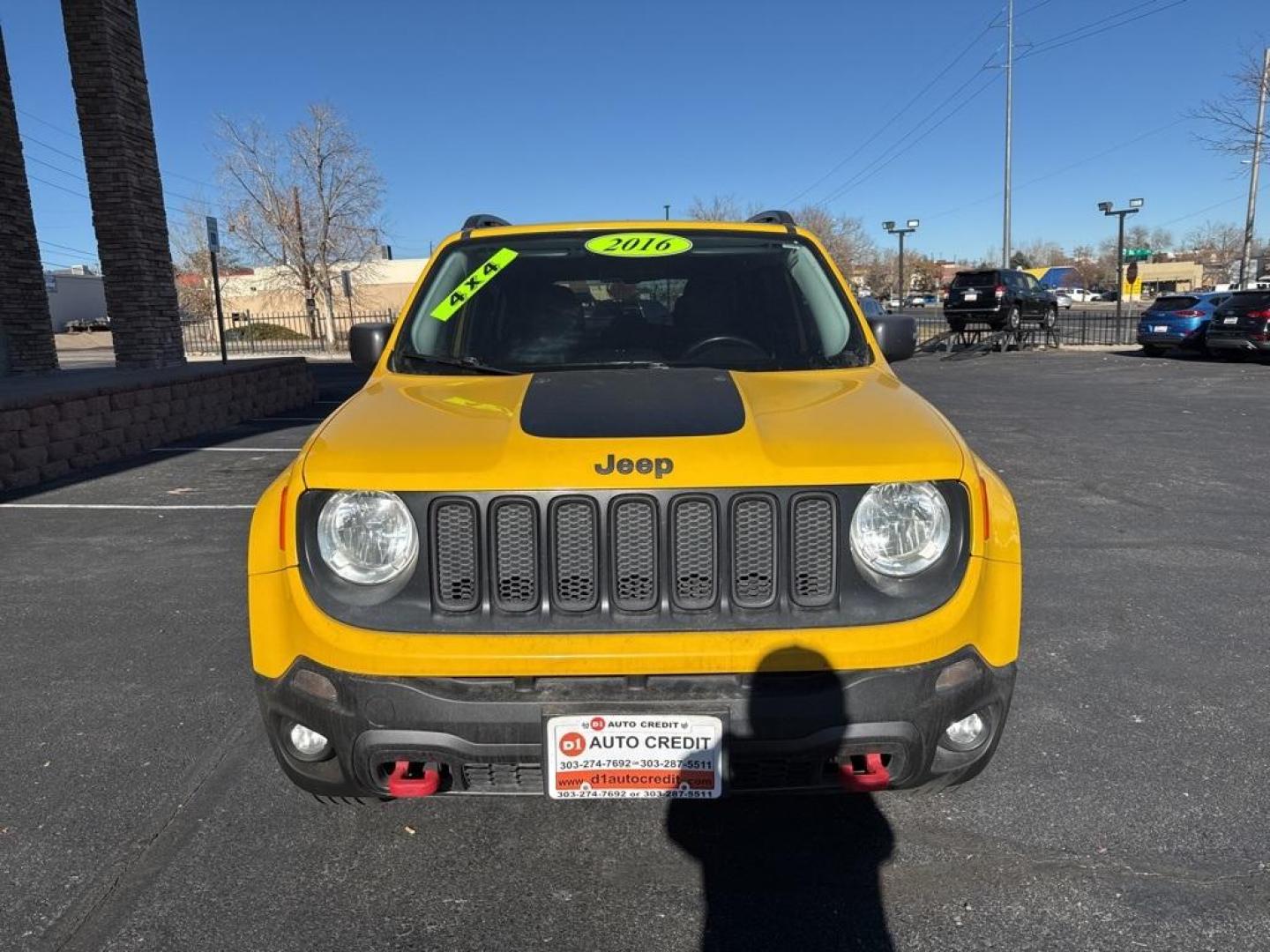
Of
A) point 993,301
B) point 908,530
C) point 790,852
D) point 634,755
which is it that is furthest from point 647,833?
point 993,301

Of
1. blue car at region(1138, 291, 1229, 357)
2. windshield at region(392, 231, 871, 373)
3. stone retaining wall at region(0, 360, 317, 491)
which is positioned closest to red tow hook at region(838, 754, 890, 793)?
windshield at region(392, 231, 871, 373)

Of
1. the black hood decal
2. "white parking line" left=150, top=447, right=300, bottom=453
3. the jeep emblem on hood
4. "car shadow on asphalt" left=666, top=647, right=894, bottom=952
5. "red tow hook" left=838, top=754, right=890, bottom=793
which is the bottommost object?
"car shadow on asphalt" left=666, top=647, right=894, bottom=952

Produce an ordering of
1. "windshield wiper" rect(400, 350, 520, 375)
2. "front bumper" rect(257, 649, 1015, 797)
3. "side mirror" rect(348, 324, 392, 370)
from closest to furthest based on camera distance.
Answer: "front bumper" rect(257, 649, 1015, 797)
"windshield wiper" rect(400, 350, 520, 375)
"side mirror" rect(348, 324, 392, 370)

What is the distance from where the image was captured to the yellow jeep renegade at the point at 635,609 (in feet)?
6.84

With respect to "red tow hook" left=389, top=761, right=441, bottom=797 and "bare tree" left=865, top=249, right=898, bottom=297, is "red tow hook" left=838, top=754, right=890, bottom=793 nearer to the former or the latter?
"red tow hook" left=389, top=761, right=441, bottom=797

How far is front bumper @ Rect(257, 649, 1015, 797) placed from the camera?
206 centimetres

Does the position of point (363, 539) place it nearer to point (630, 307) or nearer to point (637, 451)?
point (637, 451)

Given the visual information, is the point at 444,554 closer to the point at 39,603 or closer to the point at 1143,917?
the point at 1143,917

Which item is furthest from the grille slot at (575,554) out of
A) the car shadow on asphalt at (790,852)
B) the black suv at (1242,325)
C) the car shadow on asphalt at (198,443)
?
the black suv at (1242,325)

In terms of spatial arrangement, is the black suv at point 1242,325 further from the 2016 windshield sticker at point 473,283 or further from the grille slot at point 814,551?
the grille slot at point 814,551

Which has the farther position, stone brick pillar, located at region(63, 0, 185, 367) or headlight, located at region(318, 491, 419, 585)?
stone brick pillar, located at region(63, 0, 185, 367)

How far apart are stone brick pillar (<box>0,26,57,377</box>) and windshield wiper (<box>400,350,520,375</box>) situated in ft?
45.1

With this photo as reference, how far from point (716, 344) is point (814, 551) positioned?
52.5 inches

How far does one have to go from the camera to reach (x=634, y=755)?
83.4 inches
